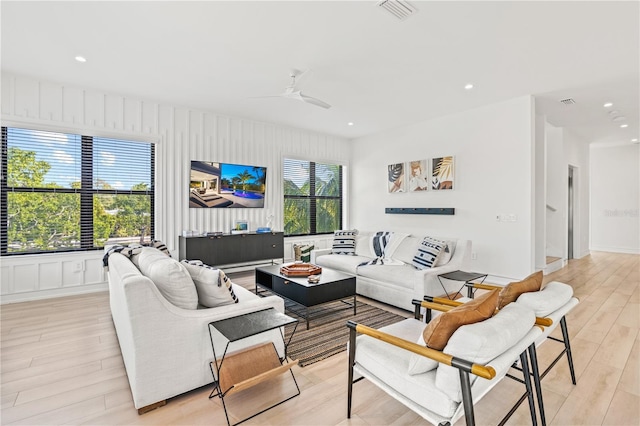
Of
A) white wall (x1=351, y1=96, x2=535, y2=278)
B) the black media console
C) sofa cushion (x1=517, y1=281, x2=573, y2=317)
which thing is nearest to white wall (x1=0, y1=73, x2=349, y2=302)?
the black media console

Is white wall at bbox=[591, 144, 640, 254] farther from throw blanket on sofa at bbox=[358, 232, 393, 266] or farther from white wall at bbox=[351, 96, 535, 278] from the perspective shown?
throw blanket on sofa at bbox=[358, 232, 393, 266]

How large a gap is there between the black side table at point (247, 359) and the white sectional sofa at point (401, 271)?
5.99 feet

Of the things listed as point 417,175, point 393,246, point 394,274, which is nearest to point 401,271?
point 394,274

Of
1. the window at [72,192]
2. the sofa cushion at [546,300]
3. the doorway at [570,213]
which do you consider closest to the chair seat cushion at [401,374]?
the sofa cushion at [546,300]

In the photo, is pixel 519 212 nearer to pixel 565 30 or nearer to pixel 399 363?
pixel 565 30

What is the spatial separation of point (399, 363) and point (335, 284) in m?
1.74

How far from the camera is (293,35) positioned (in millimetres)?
2957

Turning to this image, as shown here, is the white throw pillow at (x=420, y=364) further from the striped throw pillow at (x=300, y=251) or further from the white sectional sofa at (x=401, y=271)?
the striped throw pillow at (x=300, y=251)

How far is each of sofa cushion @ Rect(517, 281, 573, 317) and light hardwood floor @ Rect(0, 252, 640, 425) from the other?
2.14 feet

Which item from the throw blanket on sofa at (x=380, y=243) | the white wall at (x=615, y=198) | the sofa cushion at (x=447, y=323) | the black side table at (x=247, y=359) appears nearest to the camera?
the sofa cushion at (x=447, y=323)

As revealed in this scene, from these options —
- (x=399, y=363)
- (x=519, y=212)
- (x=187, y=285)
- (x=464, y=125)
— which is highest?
(x=464, y=125)

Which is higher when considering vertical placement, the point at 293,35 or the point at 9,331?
the point at 293,35

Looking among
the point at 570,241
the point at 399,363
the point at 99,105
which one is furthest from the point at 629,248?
the point at 99,105

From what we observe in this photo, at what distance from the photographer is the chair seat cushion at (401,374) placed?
1342 mm
